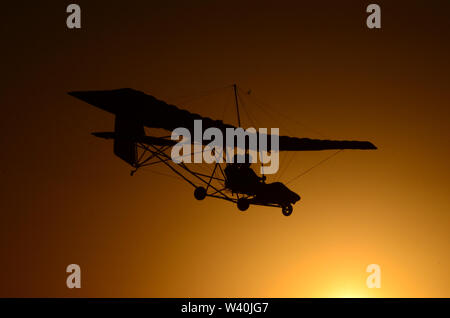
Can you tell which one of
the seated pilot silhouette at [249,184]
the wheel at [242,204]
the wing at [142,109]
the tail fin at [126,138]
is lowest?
the wheel at [242,204]

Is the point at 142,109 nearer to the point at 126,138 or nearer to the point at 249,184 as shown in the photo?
the point at 126,138

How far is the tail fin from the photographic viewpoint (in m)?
18.0

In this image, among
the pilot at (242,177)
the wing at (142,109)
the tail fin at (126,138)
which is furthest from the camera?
the pilot at (242,177)

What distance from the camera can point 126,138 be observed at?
18000mm

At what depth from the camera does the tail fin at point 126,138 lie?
18.0 m

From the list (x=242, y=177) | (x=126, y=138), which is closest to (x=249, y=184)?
(x=242, y=177)

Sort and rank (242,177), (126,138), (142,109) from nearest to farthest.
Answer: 1. (142,109)
2. (126,138)
3. (242,177)

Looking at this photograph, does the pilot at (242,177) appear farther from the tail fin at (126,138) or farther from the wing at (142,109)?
the tail fin at (126,138)
